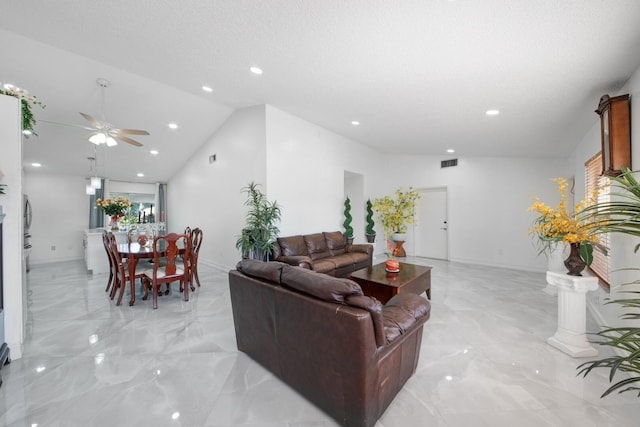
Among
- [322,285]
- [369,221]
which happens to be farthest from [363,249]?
[322,285]

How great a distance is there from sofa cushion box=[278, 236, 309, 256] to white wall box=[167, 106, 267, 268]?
110cm

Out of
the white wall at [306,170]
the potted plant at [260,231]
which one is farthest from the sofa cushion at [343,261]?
the potted plant at [260,231]

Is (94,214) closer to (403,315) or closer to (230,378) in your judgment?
(230,378)

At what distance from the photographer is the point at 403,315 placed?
1778 mm

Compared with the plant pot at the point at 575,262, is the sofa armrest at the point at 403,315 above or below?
below

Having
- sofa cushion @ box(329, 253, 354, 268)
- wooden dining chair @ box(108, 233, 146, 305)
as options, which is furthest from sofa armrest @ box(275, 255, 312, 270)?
wooden dining chair @ box(108, 233, 146, 305)

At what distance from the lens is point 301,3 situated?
1958 mm

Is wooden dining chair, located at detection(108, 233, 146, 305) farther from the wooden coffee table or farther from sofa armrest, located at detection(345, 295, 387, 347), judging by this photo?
sofa armrest, located at detection(345, 295, 387, 347)

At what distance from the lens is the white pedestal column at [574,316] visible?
2307 mm

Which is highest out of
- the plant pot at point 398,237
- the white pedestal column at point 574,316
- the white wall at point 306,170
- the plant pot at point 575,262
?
the white wall at point 306,170

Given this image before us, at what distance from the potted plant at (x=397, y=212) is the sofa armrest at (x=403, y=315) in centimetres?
478

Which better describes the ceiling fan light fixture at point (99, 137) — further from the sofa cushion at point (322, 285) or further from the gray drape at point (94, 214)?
the gray drape at point (94, 214)

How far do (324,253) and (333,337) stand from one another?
344 centimetres

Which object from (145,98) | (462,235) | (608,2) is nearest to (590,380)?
(608,2)
